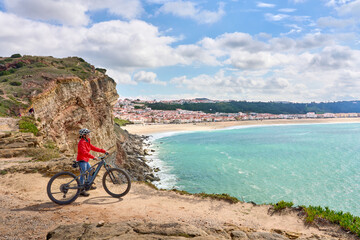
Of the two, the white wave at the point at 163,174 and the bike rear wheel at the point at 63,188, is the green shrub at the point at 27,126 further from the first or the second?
the white wave at the point at 163,174

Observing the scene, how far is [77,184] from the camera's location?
265 inches

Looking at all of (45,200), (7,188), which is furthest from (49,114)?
(45,200)

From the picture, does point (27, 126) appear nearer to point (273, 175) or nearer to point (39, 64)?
point (39, 64)

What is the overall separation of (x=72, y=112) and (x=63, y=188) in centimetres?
1623

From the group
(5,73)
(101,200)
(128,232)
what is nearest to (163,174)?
(101,200)

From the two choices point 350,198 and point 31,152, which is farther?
point 350,198

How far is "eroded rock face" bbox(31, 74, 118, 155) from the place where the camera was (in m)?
18.1

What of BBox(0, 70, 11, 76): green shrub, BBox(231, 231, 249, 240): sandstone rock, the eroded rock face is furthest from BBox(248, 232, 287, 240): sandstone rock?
BBox(0, 70, 11, 76): green shrub

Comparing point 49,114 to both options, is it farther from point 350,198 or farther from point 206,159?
point 350,198

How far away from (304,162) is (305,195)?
551 inches

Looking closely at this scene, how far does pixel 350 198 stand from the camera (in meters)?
17.8

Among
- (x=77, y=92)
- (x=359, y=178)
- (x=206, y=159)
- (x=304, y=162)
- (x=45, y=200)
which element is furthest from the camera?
(x=206, y=159)

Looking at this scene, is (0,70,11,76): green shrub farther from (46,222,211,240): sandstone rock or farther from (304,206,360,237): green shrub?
(304,206,360,237): green shrub

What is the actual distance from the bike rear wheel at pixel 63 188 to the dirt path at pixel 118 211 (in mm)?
199
